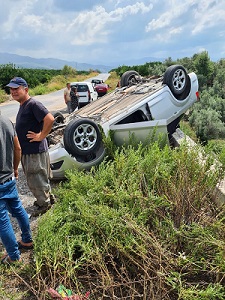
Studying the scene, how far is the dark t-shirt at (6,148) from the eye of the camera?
2613 mm

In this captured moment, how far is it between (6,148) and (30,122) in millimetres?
769

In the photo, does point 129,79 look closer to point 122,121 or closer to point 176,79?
point 176,79

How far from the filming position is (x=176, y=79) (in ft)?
18.5

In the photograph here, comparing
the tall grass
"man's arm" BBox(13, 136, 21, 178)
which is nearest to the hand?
"man's arm" BBox(13, 136, 21, 178)

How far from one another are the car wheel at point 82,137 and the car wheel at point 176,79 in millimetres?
1871

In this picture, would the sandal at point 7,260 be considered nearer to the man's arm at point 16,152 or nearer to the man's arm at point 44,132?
the man's arm at point 16,152

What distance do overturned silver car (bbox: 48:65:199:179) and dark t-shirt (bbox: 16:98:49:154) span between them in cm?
101

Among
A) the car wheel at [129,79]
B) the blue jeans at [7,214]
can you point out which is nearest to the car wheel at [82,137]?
the blue jeans at [7,214]

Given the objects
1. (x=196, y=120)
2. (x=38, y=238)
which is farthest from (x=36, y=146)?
(x=196, y=120)

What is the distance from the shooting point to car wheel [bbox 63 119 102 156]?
4.46 metres

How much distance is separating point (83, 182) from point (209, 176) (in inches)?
56.9

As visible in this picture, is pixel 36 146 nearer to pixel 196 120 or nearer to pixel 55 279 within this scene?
pixel 55 279

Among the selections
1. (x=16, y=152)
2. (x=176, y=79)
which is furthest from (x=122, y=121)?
(x=16, y=152)

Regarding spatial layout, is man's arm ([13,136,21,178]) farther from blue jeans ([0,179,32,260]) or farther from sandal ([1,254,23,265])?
sandal ([1,254,23,265])
